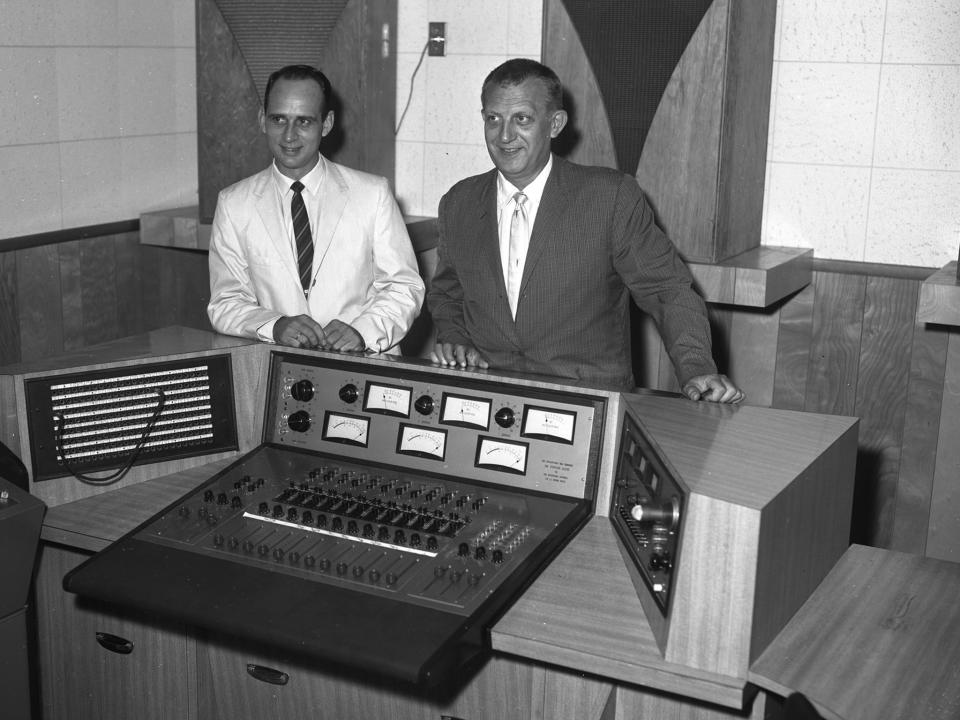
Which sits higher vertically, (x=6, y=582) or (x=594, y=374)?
(x=594, y=374)

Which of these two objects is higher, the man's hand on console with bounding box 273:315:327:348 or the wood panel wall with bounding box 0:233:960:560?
the man's hand on console with bounding box 273:315:327:348

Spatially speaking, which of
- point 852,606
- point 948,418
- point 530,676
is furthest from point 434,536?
point 948,418

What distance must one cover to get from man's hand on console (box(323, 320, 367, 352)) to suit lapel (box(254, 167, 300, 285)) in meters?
0.55

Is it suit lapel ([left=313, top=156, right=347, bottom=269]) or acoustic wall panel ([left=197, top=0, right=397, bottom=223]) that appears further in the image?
acoustic wall panel ([left=197, top=0, right=397, bottom=223])

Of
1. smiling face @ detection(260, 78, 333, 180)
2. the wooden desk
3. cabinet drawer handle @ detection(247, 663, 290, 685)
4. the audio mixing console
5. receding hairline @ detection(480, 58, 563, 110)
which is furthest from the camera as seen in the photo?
smiling face @ detection(260, 78, 333, 180)

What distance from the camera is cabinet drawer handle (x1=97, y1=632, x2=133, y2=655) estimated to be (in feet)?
7.20

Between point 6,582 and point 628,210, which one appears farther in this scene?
point 628,210

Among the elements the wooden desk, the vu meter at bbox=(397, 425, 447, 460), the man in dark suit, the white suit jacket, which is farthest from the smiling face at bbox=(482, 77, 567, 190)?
the wooden desk

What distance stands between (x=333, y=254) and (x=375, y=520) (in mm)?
1145

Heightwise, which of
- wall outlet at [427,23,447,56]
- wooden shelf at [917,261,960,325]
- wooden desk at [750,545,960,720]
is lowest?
wooden desk at [750,545,960,720]

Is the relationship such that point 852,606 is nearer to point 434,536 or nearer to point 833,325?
point 434,536

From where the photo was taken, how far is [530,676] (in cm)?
185

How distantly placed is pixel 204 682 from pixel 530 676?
2.26 feet

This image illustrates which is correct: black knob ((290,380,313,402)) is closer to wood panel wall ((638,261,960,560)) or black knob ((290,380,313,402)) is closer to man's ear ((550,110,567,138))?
man's ear ((550,110,567,138))
